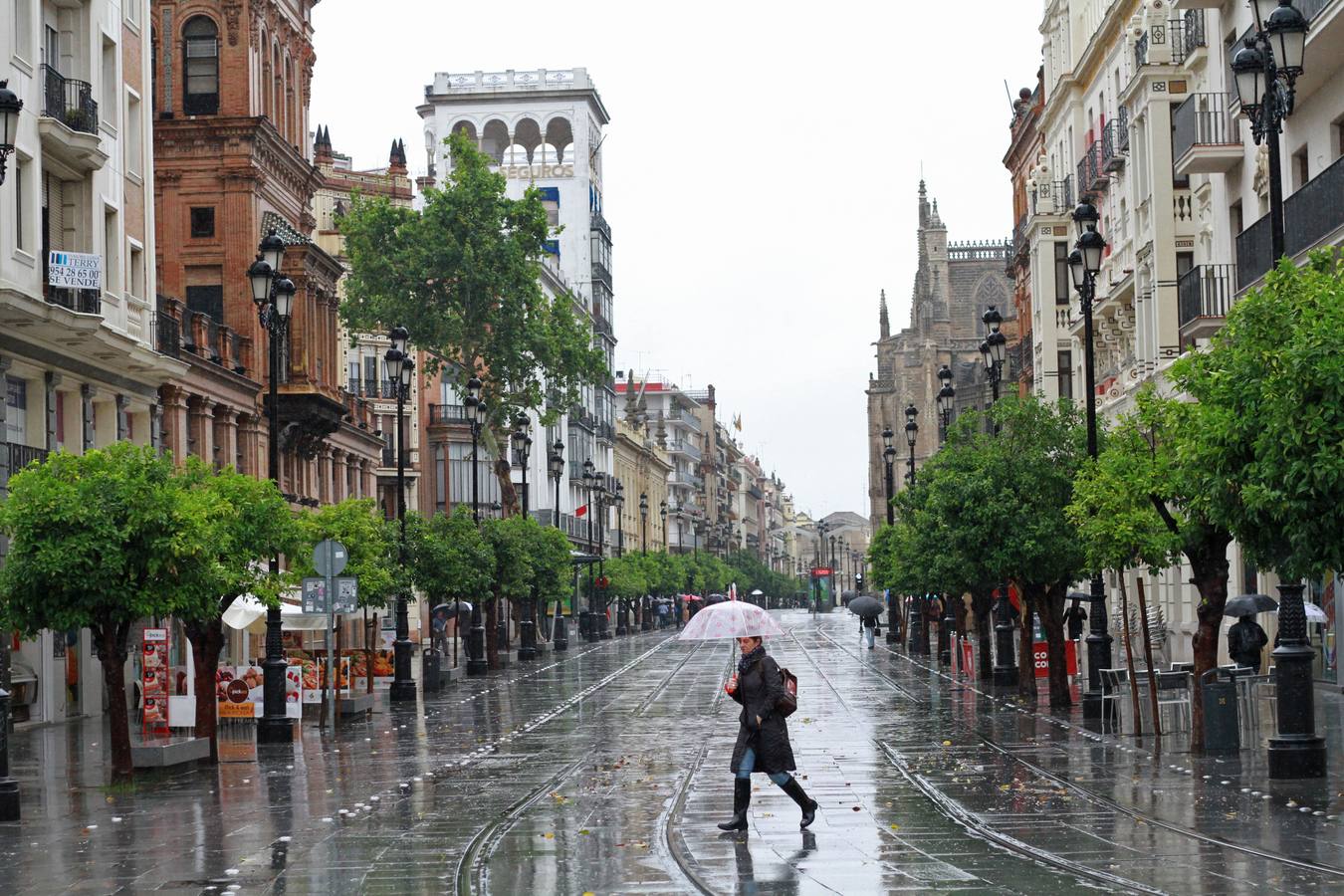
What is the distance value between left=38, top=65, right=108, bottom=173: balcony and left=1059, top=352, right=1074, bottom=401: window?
3275cm

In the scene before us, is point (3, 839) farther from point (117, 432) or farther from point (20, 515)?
point (117, 432)

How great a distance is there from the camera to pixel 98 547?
20.6 m

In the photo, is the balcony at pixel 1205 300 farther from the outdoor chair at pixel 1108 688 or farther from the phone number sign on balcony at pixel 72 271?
the phone number sign on balcony at pixel 72 271

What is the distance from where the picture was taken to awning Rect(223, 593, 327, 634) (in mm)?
31288

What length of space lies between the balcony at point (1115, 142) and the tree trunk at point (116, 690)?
32773mm

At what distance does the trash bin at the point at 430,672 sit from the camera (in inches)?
1608

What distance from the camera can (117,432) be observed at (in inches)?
1518

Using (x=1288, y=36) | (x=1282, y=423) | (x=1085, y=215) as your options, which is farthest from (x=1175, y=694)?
(x=1288, y=36)

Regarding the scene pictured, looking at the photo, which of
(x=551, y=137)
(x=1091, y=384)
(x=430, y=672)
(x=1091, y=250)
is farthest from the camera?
(x=551, y=137)

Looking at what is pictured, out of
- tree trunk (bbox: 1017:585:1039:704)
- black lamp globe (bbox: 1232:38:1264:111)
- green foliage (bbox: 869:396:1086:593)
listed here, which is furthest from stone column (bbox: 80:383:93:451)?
black lamp globe (bbox: 1232:38:1264:111)

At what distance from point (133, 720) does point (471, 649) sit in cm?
1760

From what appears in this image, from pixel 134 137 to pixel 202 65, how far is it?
11.1m

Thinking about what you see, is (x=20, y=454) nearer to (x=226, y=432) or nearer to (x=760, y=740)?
(x=226, y=432)

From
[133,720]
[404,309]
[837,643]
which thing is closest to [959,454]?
[133,720]
